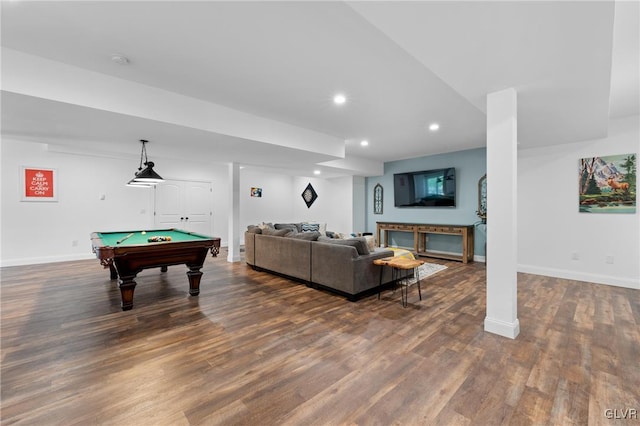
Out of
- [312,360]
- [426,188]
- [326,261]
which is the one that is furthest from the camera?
[426,188]

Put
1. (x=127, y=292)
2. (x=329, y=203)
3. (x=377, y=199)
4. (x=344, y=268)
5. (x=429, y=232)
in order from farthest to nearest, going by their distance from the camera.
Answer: (x=329, y=203)
(x=377, y=199)
(x=429, y=232)
(x=344, y=268)
(x=127, y=292)

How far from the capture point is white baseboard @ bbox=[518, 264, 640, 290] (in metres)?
4.32

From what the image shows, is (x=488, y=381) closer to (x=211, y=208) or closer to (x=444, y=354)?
(x=444, y=354)

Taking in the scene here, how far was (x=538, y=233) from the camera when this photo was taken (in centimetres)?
525

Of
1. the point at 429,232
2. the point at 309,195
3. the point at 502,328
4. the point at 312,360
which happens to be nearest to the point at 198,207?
the point at 309,195

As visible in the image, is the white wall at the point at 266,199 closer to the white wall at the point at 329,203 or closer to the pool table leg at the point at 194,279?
the white wall at the point at 329,203

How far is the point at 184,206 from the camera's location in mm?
7719

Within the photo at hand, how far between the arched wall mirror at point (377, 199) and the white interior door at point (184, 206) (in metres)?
5.17

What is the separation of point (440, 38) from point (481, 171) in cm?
538

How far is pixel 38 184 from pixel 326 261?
6.41 metres

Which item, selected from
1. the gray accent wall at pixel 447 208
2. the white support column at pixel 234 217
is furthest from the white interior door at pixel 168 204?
the gray accent wall at pixel 447 208

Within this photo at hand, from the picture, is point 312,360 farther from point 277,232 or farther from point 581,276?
point 581,276

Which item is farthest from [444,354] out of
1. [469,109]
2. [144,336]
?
[469,109]

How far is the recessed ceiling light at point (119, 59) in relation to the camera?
2492 mm
